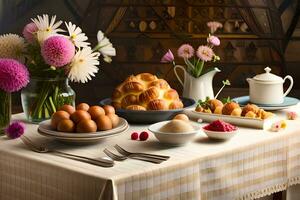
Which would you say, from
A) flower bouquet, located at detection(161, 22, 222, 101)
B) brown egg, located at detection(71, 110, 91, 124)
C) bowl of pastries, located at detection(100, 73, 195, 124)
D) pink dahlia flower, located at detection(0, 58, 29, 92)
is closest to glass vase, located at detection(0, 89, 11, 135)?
pink dahlia flower, located at detection(0, 58, 29, 92)

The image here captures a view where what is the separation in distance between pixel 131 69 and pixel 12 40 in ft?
10.6

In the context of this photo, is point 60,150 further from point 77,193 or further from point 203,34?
point 203,34

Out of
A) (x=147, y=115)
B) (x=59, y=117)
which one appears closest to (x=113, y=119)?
(x=59, y=117)

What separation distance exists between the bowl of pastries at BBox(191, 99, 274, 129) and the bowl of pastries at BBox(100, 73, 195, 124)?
0.09 metres

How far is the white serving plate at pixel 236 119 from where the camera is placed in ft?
7.33

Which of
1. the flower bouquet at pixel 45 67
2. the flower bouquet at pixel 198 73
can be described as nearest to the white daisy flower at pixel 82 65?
the flower bouquet at pixel 45 67

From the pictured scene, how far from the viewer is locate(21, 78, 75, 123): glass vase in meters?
2.22

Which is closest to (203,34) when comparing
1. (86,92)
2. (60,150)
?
(86,92)

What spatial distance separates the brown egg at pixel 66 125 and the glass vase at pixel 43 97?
33 centimetres

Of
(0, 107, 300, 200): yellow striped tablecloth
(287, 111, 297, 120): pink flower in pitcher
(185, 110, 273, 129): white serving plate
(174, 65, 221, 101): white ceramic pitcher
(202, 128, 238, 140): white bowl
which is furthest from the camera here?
(174, 65, 221, 101): white ceramic pitcher

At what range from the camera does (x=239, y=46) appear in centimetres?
528

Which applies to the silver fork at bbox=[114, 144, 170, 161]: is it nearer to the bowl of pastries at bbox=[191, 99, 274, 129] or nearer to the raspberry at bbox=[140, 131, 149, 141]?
the raspberry at bbox=[140, 131, 149, 141]

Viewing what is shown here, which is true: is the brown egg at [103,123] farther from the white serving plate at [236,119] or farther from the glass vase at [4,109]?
the white serving plate at [236,119]

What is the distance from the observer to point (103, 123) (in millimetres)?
1931
